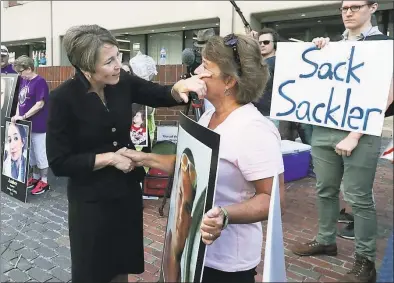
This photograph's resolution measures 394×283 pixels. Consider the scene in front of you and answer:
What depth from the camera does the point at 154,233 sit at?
3.89 metres

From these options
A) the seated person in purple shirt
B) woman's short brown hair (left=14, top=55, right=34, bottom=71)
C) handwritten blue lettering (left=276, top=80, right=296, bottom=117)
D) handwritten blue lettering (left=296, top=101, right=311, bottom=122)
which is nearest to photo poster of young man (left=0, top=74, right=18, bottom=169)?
the seated person in purple shirt

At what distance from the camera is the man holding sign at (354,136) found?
235 cm

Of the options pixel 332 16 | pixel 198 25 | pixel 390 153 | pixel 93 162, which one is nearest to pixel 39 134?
pixel 93 162

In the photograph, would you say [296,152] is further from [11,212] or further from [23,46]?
[23,46]

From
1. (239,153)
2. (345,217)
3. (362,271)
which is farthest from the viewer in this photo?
(345,217)

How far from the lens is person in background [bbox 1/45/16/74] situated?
552cm

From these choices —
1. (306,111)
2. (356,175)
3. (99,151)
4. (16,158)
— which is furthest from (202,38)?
(16,158)

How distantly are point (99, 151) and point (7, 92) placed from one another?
4.28 meters

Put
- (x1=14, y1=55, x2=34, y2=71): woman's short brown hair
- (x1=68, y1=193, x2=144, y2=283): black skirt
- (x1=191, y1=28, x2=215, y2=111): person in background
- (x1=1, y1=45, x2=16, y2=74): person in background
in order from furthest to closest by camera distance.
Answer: (x1=1, y1=45, x2=16, y2=74): person in background < (x1=14, y1=55, x2=34, y2=71): woman's short brown hair < (x1=191, y1=28, x2=215, y2=111): person in background < (x1=68, y1=193, x2=144, y2=283): black skirt

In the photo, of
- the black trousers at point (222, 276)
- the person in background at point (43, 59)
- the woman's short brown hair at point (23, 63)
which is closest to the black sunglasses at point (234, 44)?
the black trousers at point (222, 276)

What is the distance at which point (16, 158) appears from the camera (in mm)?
5125

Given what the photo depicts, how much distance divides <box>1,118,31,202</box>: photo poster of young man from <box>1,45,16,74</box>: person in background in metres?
0.80

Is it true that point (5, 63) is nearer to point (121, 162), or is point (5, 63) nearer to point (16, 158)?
point (16, 158)

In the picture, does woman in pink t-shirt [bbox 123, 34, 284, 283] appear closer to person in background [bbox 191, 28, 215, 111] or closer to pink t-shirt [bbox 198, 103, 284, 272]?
pink t-shirt [bbox 198, 103, 284, 272]
